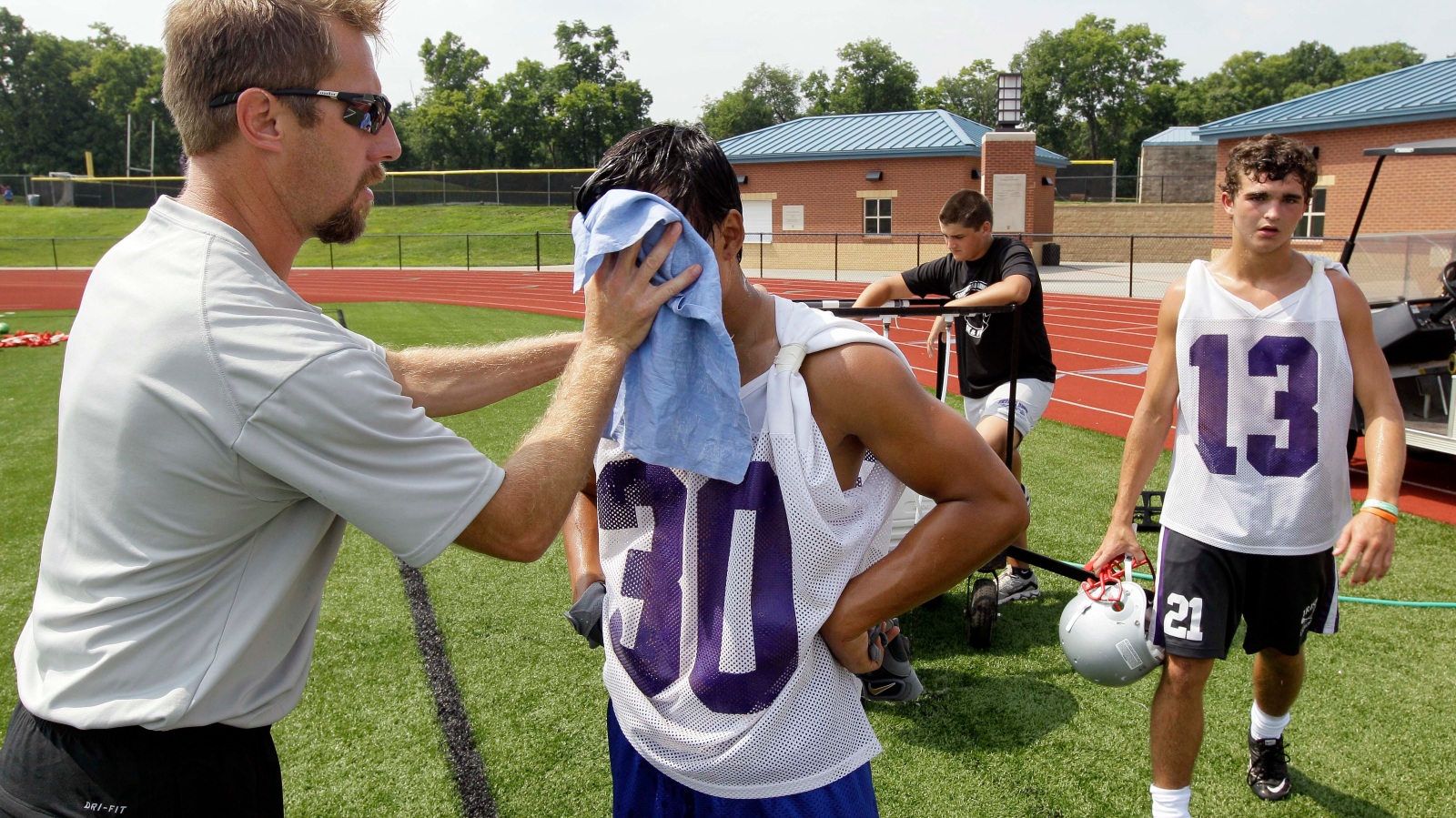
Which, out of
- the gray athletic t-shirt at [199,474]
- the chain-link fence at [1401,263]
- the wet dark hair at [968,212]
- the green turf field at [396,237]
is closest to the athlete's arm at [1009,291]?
the wet dark hair at [968,212]

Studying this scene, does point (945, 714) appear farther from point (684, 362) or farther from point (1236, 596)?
point (684, 362)

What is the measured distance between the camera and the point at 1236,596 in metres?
2.91

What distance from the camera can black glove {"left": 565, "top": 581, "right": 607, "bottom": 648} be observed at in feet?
6.32

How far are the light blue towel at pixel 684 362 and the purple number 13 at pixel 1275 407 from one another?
2012mm

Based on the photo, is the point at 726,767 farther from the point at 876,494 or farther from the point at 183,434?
the point at 183,434

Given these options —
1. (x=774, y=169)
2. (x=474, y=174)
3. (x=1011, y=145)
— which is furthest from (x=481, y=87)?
(x=1011, y=145)

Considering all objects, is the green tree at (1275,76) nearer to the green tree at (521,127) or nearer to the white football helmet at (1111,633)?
the green tree at (521,127)

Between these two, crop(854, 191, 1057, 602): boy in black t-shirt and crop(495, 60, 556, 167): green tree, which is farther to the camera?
crop(495, 60, 556, 167): green tree

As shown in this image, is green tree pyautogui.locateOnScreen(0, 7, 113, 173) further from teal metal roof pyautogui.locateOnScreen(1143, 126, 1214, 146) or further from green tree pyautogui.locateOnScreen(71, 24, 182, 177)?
teal metal roof pyautogui.locateOnScreen(1143, 126, 1214, 146)

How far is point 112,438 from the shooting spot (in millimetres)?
1427

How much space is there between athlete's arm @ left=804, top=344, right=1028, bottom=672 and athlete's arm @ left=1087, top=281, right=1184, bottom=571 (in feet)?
5.32

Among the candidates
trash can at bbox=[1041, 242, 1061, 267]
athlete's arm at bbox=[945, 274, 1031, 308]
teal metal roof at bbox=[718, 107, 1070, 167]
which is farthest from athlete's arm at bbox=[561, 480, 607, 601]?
teal metal roof at bbox=[718, 107, 1070, 167]

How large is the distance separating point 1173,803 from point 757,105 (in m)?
87.1

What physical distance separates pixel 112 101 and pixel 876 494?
88.0 meters
